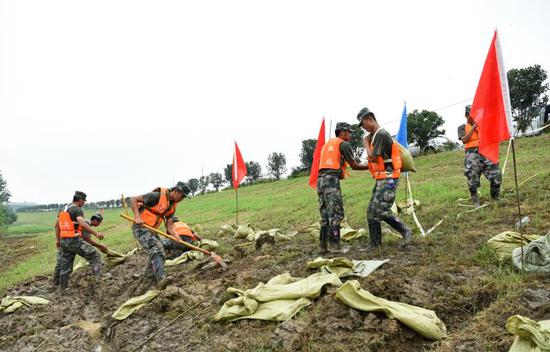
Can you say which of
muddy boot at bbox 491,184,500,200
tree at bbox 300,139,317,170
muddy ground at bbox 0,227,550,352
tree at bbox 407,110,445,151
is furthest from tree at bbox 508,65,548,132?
muddy ground at bbox 0,227,550,352

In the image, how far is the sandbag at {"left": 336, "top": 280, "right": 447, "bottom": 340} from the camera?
2670 millimetres

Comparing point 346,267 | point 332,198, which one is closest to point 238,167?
point 332,198

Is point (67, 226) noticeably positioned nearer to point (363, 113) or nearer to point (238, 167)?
point (238, 167)

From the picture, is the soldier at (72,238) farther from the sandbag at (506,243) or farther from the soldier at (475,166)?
the soldier at (475,166)

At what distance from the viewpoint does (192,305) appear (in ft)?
13.1

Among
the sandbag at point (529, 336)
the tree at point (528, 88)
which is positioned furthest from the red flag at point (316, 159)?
the tree at point (528, 88)

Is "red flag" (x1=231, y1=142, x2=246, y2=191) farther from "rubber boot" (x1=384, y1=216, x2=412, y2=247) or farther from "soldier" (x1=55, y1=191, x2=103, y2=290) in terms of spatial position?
"rubber boot" (x1=384, y1=216, x2=412, y2=247)

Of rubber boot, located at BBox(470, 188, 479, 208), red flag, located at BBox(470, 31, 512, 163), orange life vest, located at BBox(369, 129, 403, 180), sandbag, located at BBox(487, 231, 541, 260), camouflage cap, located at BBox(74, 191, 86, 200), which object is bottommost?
sandbag, located at BBox(487, 231, 541, 260)

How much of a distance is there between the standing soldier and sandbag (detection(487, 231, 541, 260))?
152 inches

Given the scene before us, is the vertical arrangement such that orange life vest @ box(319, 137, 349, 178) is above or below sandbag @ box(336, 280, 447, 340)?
above

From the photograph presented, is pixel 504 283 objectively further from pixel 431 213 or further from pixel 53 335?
pixel 53 335

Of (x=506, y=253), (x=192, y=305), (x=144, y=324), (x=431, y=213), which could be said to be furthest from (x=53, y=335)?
(x=431, y=213)

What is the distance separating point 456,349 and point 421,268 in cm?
150

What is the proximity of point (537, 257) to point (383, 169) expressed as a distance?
1931 millimetres
